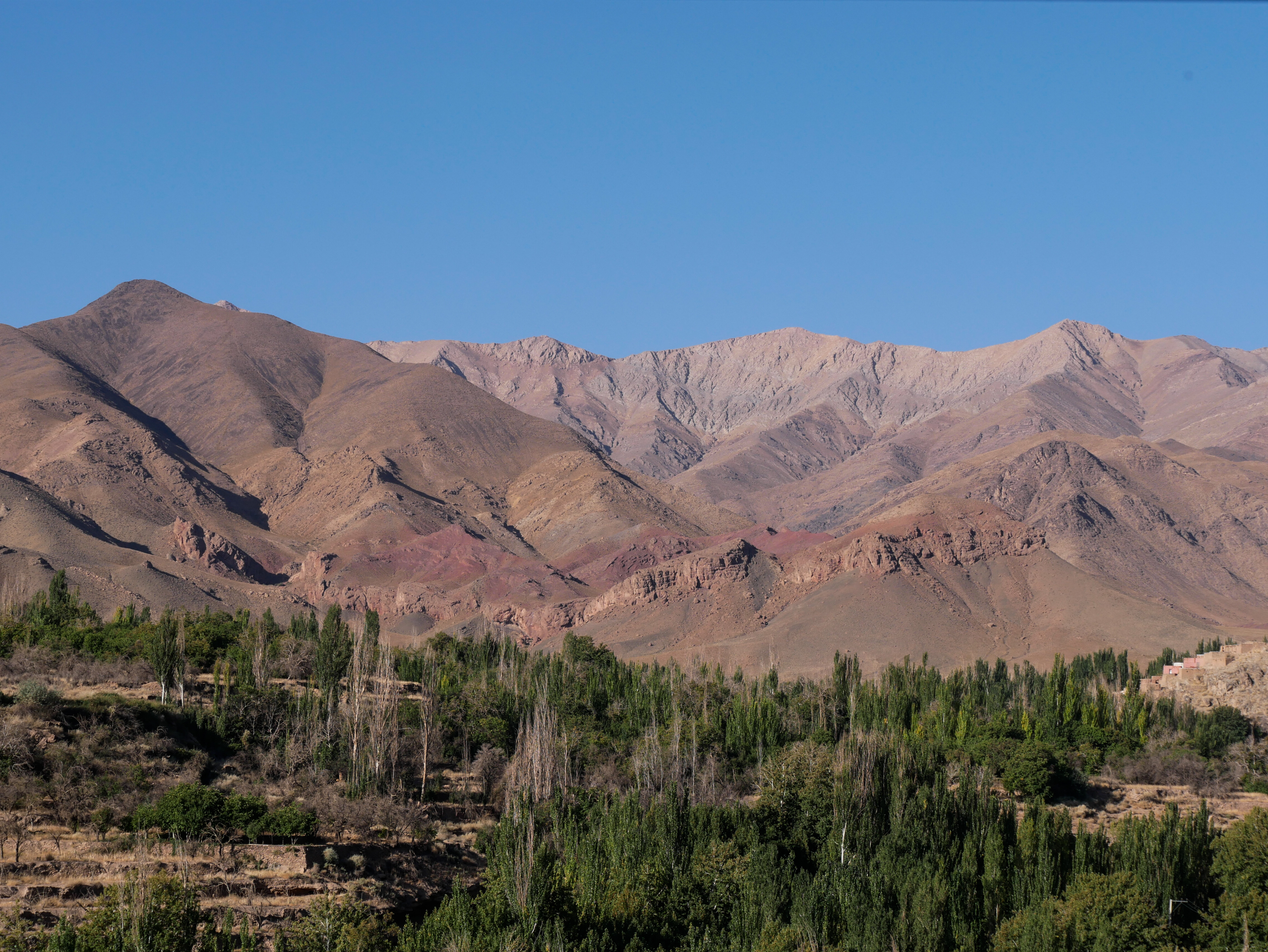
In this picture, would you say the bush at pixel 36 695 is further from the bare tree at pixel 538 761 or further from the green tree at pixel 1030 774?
the green tree at pixel 1030 774

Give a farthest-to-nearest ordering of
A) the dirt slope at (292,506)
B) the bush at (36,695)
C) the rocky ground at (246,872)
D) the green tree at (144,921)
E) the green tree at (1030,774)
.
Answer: the dirt slope at (292,506), the green tree at (1030,774), the bush at (36,695), the rocky ground at (246,872), the green tree at (144,921)

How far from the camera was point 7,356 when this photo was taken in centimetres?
19488

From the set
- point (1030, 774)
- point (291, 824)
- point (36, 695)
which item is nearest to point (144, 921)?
point (291, 824)

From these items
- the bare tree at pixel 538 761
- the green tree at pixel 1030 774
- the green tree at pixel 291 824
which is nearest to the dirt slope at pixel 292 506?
the bare tree at pixel 538 761

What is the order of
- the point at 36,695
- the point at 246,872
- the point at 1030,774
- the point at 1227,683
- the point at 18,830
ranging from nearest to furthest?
1. the point at 18,830
2. the point at 246,872
3. the point at 36,695
4. the point at 1030,774
5. the point at 1227,683

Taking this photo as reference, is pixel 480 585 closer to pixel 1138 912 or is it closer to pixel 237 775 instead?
pixel 237 775

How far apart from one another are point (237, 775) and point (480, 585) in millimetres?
82167

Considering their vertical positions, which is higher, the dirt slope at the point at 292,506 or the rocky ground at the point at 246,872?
the dirt slope at the point at 292,506

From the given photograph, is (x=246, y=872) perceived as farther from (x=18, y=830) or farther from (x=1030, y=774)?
(x=1030, y=774)

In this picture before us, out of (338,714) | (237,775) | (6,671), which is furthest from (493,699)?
(6,671)


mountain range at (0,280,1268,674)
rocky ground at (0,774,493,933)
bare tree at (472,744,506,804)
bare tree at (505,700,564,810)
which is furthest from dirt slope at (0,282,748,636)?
rocky ground at (0,774,493,933)

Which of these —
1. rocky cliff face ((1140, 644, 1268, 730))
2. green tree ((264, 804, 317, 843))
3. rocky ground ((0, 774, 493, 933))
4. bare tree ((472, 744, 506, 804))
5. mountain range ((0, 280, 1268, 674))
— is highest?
mountain range ((0, 280, 1268, 674))

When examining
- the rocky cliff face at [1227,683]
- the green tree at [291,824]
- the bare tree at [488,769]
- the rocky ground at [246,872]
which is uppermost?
the rocky cliff face at [1227,683]

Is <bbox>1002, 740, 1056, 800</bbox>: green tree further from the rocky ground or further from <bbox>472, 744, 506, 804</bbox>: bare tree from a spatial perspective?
the rocky ground
